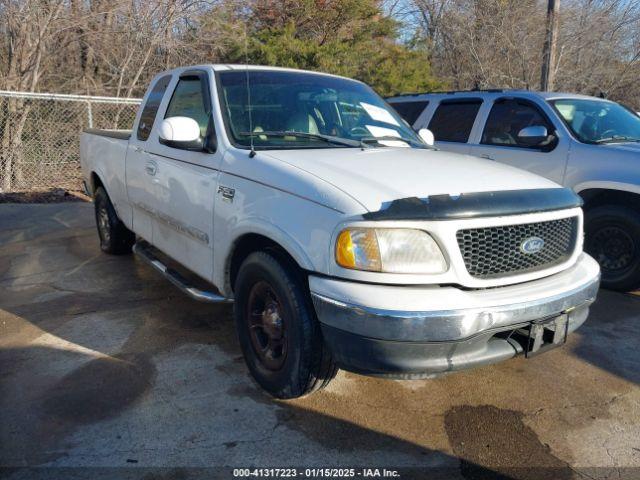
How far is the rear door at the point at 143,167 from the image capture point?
4449mm

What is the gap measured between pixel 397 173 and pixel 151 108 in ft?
9.16

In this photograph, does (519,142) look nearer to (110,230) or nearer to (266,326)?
(266,326)

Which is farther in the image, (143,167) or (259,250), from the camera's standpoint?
(143,167)

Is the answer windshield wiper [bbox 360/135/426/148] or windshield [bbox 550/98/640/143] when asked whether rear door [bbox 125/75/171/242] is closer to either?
windshield wiper [bbox 360/135/426/148]

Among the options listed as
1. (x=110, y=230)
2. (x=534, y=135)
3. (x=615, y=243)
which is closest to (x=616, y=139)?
(x=534, y=135)

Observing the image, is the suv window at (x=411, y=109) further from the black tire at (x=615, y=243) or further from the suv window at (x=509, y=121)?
the black tire at (x=615, y=243)

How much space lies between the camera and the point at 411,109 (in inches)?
280

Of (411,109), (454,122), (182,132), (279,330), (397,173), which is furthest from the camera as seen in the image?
(411,109)

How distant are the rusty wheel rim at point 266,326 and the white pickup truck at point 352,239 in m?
0.01

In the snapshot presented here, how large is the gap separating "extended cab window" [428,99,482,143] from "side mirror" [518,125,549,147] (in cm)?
88

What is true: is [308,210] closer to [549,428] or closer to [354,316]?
[354,316]

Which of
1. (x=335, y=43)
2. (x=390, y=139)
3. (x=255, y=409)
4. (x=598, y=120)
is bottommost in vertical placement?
(x=255, y=409)

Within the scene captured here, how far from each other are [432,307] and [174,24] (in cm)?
1212

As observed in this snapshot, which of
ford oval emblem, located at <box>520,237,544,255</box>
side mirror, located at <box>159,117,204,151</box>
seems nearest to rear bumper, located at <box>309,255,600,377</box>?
Result: ford oval emblem, located at <box>520,237,544,255</box>
